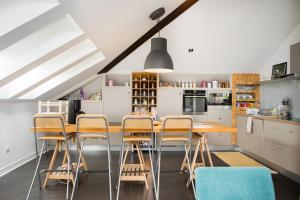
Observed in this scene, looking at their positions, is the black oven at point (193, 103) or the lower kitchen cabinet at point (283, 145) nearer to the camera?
the lower kitchen cabinet at point (283, 145)

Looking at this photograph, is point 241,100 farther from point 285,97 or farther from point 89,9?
point 89,9

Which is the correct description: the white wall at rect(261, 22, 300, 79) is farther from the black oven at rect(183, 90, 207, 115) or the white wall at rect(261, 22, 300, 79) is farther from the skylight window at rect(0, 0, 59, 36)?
the skylight window at rect(0, 0, 59, 36)

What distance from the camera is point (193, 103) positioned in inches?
208

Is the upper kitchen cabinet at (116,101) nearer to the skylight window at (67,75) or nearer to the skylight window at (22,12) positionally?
the skylight window at (67,75)

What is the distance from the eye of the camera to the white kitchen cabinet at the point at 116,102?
5109 mm

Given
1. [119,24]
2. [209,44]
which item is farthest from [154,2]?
[209,44]

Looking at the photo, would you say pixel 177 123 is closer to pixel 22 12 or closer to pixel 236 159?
pixel 22 12

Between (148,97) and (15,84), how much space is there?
112 inches

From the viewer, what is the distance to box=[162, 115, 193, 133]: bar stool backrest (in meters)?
2.54

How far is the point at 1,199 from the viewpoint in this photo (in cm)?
253

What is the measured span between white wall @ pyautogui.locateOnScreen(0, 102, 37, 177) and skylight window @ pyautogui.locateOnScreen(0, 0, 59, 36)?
1.92m

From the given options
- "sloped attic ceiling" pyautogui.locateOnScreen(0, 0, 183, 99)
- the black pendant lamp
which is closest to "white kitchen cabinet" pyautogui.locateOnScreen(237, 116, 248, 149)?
the black pendant lamp

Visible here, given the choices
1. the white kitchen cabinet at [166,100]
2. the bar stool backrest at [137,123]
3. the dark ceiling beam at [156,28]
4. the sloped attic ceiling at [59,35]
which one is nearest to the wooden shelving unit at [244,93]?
the white kitchen cabinet at [166,100]

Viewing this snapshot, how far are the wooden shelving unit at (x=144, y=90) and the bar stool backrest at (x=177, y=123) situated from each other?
2698mm
